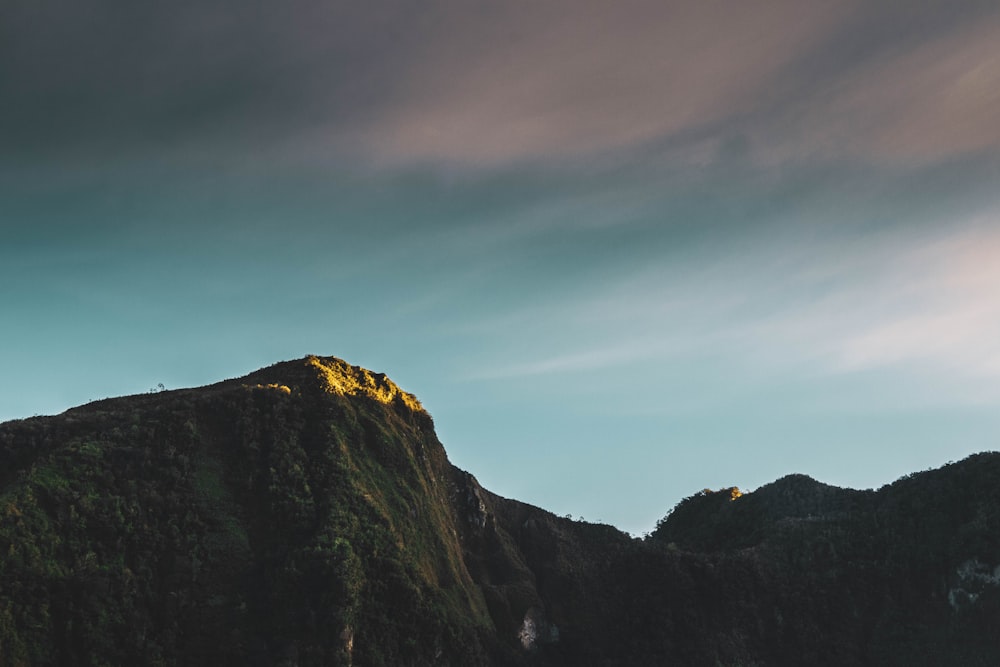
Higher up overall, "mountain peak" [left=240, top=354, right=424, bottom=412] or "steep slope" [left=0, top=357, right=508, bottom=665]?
"mountain peak" [left=240, top=354, right=424, bottom=412]

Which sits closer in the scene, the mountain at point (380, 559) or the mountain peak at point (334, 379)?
the mountain at point (380, 559)

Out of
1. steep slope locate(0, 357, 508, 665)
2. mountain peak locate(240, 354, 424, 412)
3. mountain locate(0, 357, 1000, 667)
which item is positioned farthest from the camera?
mountain peak locate(240, 354, 424, 412)

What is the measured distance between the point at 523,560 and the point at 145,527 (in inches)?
1637

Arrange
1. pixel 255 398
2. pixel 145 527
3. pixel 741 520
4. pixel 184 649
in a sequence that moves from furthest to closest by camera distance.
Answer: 1. pixel 741 520
2. pixel 255 398
3. pixel 145 527
4. pixel 184 649

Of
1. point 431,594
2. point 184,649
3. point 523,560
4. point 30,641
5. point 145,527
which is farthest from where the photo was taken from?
point 523,560

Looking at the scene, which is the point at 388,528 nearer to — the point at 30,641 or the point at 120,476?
the point at 120,476

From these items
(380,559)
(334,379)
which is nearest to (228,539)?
(380,559)

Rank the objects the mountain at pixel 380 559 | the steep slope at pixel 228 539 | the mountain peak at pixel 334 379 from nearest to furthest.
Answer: the steep slope at pixel 228 539, the mountain at pixel 380 559, the mountain peak at pixel 334 379

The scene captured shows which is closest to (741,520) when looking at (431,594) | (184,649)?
(431,594)

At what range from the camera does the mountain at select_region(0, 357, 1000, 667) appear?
5241 centimetres

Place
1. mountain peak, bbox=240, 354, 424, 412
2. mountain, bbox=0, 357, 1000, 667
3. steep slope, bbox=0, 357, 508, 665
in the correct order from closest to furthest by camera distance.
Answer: steep slope, bbox=0, 357, 508, 665 < mountain, bbox=0, 357, 1000, 667 < mountain peak, bbox=240, 354, 424, 412

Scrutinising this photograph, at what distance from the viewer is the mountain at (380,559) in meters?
52.4

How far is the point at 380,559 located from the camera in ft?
207

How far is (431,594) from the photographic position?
64750 millimetres
